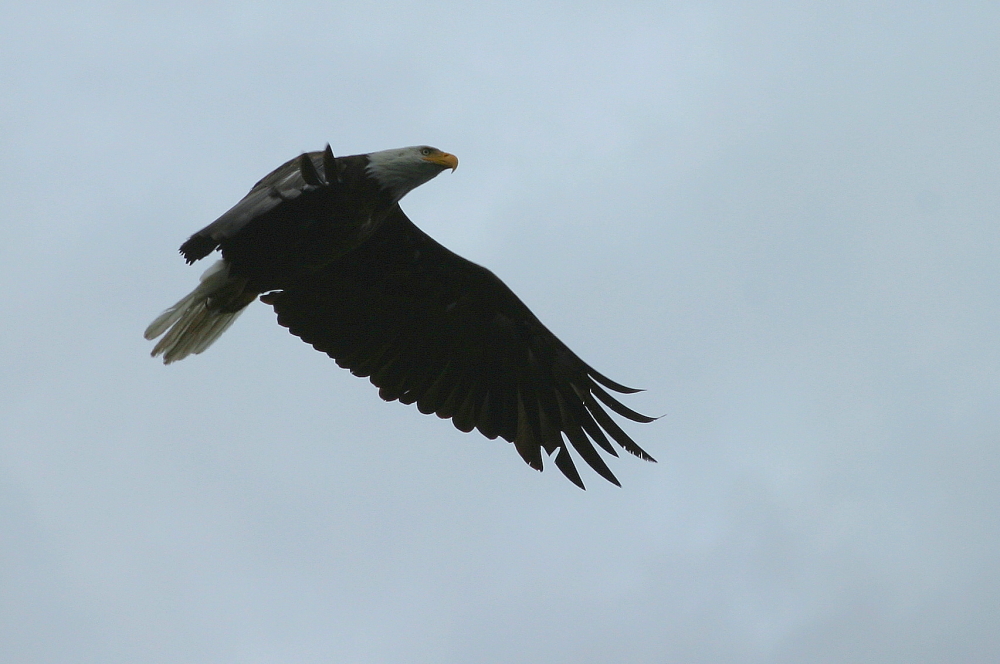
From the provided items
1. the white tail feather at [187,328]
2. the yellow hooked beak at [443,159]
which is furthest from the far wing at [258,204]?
the white tail feather at [187,328]

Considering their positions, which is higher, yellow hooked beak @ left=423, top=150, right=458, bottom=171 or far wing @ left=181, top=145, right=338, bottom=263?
yellow hooked beak @ left=423, top=150, right=458, bottom=171

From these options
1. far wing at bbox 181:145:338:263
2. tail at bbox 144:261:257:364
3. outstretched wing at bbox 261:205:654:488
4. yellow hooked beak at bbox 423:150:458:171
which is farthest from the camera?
outstretched wing at bbox 261:205:654:488

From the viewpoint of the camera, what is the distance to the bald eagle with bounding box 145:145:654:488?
28.7 feet

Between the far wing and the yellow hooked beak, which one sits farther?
the yellow hooked beak

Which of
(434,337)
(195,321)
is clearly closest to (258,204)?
(195,321)

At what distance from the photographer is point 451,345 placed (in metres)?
9.45

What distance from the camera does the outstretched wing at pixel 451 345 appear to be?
909cm

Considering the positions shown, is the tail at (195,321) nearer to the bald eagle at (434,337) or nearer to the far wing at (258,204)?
the bald eagle at (434,337)

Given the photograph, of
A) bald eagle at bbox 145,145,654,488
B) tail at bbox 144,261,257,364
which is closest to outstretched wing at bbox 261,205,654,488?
bald eagle at bbox 145,145,654,488

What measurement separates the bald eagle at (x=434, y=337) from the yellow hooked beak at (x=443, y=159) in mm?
1039

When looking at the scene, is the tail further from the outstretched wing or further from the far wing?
the far wing

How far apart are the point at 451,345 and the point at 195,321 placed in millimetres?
2000

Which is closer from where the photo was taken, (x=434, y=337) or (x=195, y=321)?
(x=195, y=321)

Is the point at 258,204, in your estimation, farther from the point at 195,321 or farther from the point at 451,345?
the point at 451,345
